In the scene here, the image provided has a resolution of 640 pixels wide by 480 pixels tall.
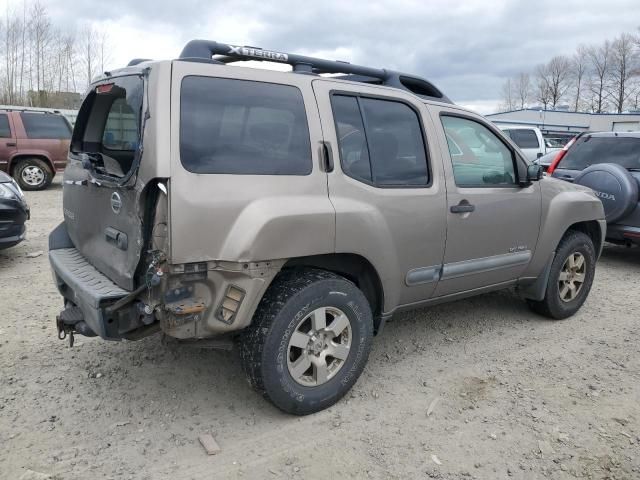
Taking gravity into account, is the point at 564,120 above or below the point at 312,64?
above

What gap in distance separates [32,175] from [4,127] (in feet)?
3.89

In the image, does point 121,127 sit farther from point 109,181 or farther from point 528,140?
point 528,140

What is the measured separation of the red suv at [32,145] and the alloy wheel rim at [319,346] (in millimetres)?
10751

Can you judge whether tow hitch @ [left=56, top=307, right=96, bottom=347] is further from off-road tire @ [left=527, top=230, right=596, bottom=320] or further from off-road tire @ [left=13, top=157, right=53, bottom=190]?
off-road tire @ [left=13, top=157, right=53, bottom=190]

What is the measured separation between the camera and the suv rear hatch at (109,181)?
2762 mm

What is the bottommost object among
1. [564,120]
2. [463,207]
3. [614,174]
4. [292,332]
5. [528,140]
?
[292,332]

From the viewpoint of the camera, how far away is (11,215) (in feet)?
19.2

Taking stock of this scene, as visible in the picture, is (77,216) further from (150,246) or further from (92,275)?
(150,246)

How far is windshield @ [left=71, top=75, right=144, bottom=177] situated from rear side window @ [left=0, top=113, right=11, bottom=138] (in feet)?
32.3

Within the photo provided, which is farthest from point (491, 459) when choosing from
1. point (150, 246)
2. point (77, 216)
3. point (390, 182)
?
point (77, 216)

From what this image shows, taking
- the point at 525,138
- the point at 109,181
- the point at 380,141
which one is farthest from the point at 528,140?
the point at 109,181

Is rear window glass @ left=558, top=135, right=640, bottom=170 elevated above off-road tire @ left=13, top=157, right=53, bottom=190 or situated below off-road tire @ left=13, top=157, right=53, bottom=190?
above

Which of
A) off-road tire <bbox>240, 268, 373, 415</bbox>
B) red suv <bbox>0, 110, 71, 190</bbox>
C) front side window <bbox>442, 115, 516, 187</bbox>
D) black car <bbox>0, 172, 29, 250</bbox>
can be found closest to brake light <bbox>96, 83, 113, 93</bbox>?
off-road tire <bbox>240, 268, 373, 415</bbox>

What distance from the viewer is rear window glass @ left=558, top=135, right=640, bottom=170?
22.9 ft
